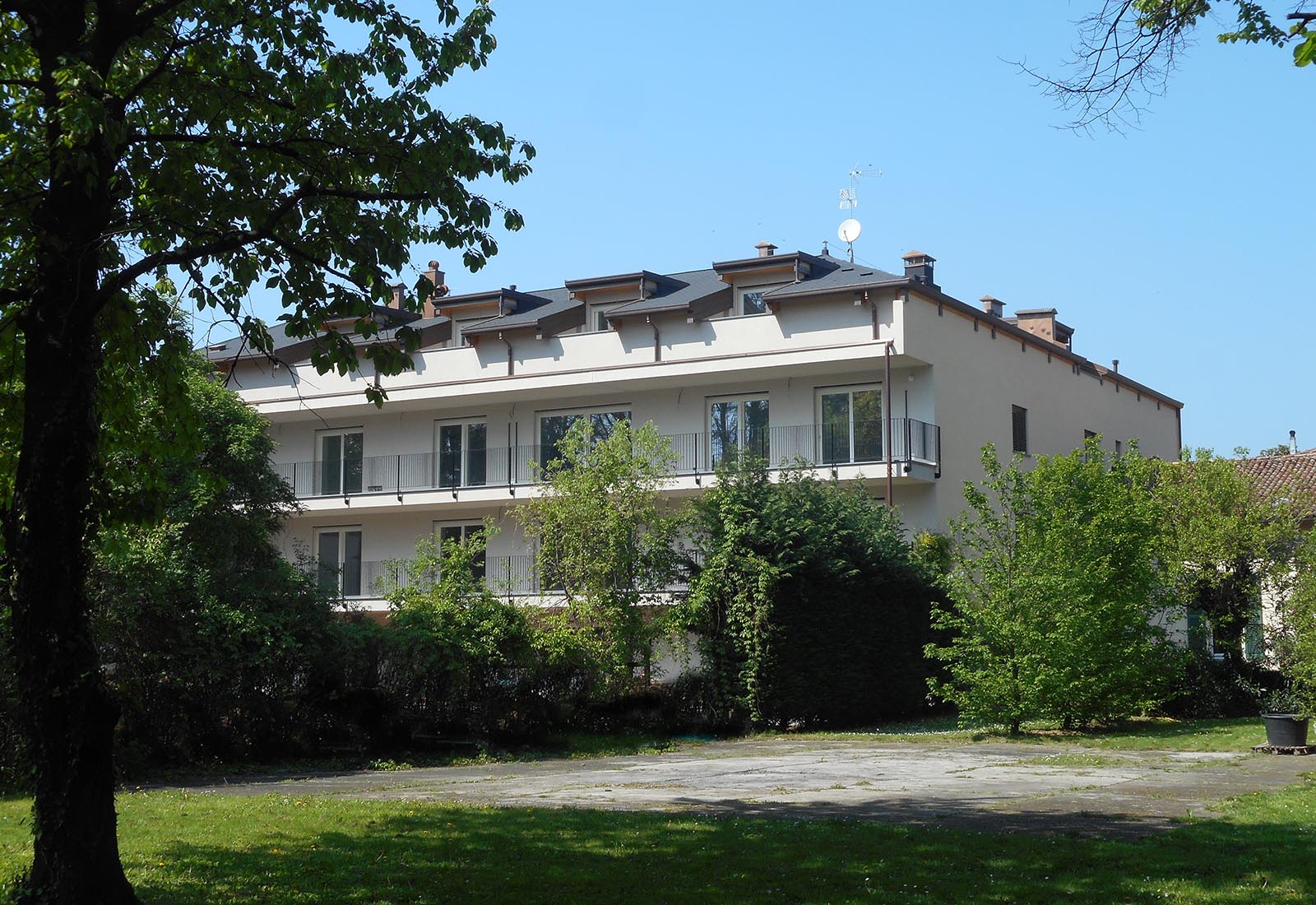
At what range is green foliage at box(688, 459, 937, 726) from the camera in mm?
24578

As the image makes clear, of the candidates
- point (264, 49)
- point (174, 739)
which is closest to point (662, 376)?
point (174, 739)

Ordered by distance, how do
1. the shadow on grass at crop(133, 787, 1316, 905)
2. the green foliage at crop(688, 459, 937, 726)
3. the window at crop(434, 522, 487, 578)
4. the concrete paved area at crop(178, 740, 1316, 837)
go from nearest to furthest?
the shadow on grass at crop(133, 787, 1316, 905) < the concrete paved area at crop(178, 740, 1316, 837) < the green foliage at crop(688, 459, 937, 726) < the window at crop(434, 522, 487, 578)

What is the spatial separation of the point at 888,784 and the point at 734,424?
66.7 feet

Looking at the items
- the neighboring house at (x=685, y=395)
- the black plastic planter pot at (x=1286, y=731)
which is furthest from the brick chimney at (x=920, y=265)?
the black plastic planter pot at (x=1286, y=731)

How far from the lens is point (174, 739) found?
1814 centimetres

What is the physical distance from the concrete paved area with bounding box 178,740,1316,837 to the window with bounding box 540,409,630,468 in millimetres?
16447

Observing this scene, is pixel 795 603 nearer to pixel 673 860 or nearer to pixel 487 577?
pixel 487 577

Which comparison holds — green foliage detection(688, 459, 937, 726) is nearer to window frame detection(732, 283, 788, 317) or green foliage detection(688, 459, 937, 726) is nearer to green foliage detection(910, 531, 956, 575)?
green foliage detection(910, 531, 956, 575)

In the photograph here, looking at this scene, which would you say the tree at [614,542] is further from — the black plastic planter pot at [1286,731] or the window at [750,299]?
the black plastic planter pot at [1286,731]

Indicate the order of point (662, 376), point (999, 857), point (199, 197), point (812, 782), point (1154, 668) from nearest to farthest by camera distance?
point (999, 857)
point (199, 197)
point (812, 782)
point (1154, 668)
point (662, 376)

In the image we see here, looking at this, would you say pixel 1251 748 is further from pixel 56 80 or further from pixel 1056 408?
pixel 1056 408

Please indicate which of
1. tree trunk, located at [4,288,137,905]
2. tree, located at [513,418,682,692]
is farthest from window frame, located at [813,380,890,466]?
tree trunk, located at [4,288,137,905]

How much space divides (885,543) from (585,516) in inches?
249

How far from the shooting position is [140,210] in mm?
10570
